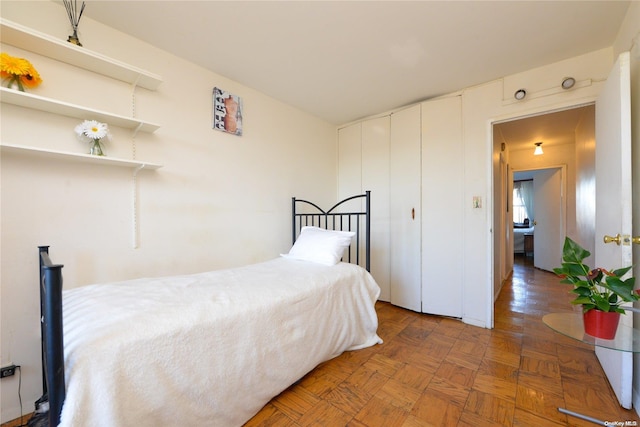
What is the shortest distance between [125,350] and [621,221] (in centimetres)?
239

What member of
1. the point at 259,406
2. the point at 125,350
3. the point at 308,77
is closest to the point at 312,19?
the point at 308,77

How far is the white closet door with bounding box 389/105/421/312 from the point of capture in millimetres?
2758

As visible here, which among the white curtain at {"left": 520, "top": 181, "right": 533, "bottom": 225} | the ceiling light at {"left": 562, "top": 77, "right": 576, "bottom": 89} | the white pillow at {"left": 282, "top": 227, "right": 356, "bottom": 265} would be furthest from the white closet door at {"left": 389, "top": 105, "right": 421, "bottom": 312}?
the white curtain at {"left": 520, "top": 181, "right": 533, "bottom": 225}

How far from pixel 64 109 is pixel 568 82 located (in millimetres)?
3467

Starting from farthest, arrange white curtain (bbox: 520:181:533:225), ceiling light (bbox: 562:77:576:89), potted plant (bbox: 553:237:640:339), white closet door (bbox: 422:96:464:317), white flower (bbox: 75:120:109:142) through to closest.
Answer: white curtain (bbox: 520:181:533:225) → white closet door (bbox: 422:96:464:317) → ceiling light (bbox: 562:77:576:89) → white flower (bbox: 75:120:109:142) → potted plant (bbox: 553:237:640:339)

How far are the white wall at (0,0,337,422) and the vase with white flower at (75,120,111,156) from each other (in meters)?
0.07

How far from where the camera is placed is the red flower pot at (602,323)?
1069 millimetres

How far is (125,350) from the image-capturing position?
0.88 metres

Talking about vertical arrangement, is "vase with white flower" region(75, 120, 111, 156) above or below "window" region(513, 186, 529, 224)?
above

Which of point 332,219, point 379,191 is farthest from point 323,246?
point 379,191

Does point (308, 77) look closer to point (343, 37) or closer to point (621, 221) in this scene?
point (343, 37)

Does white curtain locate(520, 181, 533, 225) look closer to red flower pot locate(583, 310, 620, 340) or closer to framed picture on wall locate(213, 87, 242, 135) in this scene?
red flower pot locate(583, 310, 620, 340)

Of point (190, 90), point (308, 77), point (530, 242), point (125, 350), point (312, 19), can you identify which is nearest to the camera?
point (125, 350)

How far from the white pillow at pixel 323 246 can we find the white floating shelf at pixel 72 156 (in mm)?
1268
